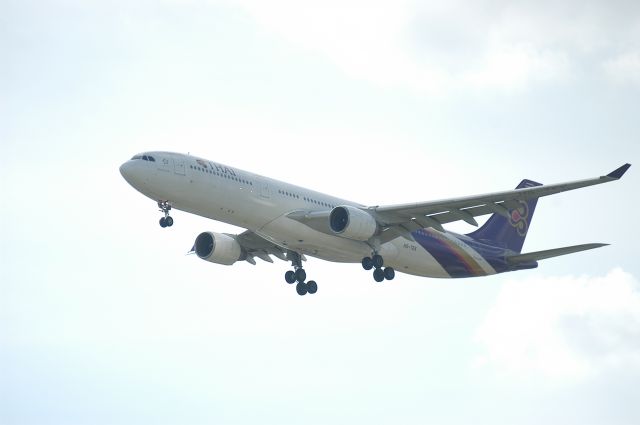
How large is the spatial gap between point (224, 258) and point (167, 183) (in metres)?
9.12

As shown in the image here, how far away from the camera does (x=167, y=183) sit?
151 ft

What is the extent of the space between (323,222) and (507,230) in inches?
557

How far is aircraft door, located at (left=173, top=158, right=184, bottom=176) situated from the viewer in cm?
4631

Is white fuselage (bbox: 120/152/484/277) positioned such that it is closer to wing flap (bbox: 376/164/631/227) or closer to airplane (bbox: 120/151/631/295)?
airplane (bbox: 120/151/631/295)

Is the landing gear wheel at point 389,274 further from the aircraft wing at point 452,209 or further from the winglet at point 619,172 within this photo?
the winglet at point 619,172

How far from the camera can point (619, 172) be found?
42344 mm

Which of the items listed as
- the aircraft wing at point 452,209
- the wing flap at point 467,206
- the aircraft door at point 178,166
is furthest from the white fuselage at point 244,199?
the wing flap at point 467,206

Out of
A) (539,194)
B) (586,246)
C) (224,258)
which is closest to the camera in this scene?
(539,194)

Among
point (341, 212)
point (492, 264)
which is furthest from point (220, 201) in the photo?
point (492, 264)

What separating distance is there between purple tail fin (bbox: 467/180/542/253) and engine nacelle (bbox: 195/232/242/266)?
42.3 ft

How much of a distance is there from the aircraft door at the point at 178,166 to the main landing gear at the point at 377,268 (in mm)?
10260

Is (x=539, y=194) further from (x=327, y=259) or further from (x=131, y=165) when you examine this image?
(x=131, y=165)

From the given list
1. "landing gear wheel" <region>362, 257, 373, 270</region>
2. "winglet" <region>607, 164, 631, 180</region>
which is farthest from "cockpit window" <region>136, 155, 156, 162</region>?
"winglet" <region>607, 164, 631, 180</region>

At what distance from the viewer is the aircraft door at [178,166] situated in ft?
152
